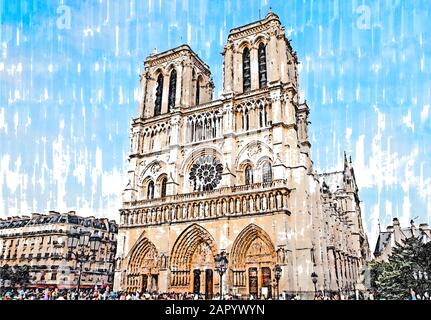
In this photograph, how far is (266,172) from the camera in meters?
30.5

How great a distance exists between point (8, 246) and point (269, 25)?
3604 cm

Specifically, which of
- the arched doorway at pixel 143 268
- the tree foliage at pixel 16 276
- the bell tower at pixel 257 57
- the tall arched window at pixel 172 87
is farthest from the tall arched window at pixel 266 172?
the tree foliage at pixel 16 276

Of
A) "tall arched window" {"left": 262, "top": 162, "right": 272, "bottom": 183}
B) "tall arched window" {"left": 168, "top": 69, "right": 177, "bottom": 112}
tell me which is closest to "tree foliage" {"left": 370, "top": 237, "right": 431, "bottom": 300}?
"tall arched window" {"left": 262, "top": 162, "right": 272, "bottom": 183}

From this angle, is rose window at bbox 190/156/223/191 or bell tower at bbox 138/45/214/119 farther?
bell tower at bbox 138/45/214/119

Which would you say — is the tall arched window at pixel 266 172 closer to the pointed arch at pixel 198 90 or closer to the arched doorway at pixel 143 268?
the arched doorway at pixel 143 268

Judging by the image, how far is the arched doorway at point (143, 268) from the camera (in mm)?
32156

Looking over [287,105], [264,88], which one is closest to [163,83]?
[264,88]

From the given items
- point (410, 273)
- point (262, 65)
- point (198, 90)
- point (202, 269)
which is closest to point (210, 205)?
point (202, 269)

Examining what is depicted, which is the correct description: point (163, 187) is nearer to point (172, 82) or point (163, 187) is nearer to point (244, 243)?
point (244, 243)

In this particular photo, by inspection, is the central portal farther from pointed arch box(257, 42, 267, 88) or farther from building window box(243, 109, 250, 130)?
pointed arch box(257, 42, 267, 88)

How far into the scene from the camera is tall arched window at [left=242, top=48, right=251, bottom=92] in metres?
35.0

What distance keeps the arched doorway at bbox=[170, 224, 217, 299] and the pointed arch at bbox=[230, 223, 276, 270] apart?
184 centimetres

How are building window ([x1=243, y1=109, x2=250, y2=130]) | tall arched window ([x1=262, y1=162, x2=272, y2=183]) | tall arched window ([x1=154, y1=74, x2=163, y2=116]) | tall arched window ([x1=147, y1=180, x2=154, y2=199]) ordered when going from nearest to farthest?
tall arched window ([x1=262, y1=162, x2=272, y2=183]) < building window ([x1=243, y1=109, x2=250, y2=130]) < tall arched window ([x1=147, y1=180, x2=154, y2=199]) < tall arched window ([x1=154, y1=74, x2=163, y2=116])
